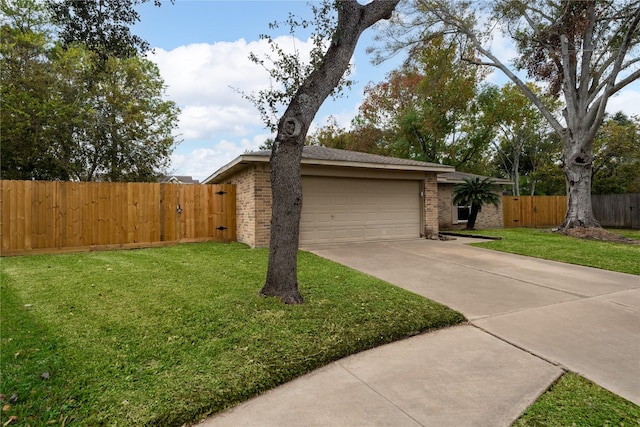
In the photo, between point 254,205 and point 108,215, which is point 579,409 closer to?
point 254,205

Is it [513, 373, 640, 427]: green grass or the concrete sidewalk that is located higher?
the concrete sidewalk

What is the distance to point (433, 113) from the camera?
21.3 metres

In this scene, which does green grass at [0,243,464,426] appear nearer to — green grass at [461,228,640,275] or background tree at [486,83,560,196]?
green grass at [461,228,640,275]

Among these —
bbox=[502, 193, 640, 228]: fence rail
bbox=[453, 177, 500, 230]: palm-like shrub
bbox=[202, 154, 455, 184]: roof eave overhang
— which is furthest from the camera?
bbox=[502, 193, 640, 228]: fence rail

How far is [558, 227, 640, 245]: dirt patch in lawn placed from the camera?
10.8 m

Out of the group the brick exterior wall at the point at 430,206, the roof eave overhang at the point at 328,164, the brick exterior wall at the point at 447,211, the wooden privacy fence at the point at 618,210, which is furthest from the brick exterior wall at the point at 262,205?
the wooden privacy fence at the point at 618,210

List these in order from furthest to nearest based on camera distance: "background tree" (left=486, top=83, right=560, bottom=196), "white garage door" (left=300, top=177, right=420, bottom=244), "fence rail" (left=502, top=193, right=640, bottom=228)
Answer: "background tree" (left=486, top=83, right=560, bottom=196) → "fence rail" (left=502, top=193, right=640, bottom=228) → "white garage door" (left=300, top=177, right=420, bottom=244)

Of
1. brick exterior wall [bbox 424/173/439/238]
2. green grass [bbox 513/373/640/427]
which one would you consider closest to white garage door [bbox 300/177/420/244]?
brick exterior wall [bbox 424/173/439/238]

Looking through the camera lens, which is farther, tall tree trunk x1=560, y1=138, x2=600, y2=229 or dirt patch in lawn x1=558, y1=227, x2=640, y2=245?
tall tree trunk x1=560, y1=138, x2=600, y2=229

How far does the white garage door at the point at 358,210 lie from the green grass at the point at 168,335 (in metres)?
4.12

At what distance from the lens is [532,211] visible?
18.4 metres

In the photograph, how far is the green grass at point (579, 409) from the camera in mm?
2006

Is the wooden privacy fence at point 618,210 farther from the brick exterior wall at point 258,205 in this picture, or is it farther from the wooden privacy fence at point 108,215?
the wooden privacy fence at point 108,215

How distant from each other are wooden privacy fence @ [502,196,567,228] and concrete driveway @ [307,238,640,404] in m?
11.0
